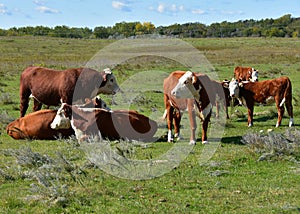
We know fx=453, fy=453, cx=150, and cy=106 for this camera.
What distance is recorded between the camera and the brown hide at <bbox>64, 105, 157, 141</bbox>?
35.5ft

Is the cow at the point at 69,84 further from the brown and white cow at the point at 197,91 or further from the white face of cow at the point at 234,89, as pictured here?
the white face of cow at the point at 234,89

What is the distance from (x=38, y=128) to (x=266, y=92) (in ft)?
23.4

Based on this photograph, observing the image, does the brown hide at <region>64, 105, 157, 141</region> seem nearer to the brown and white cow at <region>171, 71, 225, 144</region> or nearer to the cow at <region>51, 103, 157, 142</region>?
the cow at <region>51, 103, 157, 142</region>

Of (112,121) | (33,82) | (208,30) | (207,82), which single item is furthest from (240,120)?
(208,30)

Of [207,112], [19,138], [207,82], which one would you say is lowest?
[19,138]

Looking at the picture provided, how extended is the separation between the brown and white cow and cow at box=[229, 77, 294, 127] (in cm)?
349

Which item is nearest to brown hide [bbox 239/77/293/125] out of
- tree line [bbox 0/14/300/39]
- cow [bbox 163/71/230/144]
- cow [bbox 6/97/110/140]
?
cow [bbox 163/71/230/144]

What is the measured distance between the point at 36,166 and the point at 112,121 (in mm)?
2913

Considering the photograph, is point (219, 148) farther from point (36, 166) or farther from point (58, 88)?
point (58, 88)

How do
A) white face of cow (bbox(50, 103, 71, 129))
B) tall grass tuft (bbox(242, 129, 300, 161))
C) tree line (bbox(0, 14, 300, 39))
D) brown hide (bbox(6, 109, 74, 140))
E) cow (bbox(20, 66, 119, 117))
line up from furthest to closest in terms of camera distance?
1. tree line (bbox(0, 14, 300, 39))
2. cow (bbox(20, 66, 119, 117))
3. brown hide (bbox(6, 109, 74, 140))
4. white face of cow (bbox(50, 103, 71, 129))
5. tall grass tuft (bbox(242, 129, 300, 161))

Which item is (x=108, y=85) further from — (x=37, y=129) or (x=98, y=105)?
(x=37, y=129)

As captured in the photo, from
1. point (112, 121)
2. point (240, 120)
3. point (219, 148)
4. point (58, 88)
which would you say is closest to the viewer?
point (219, 148)

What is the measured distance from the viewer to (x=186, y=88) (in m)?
10.4

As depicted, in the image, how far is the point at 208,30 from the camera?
127 meters
